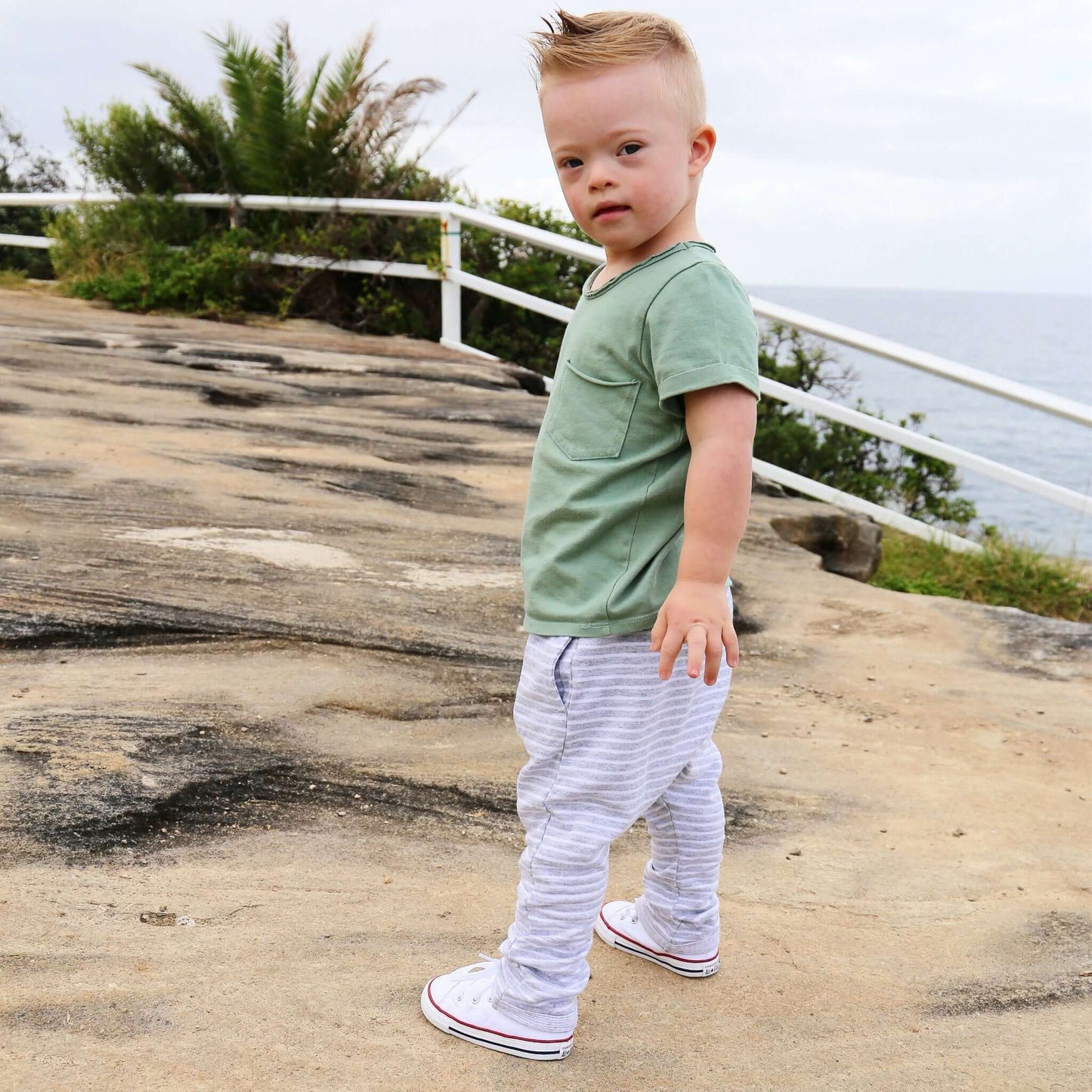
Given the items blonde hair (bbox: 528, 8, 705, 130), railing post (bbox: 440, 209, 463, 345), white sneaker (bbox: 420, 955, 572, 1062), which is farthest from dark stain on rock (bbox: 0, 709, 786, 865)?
railing post (bbox: 440, 209, 463, 345)

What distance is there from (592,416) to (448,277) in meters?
6.55

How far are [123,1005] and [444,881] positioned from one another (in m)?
0.73

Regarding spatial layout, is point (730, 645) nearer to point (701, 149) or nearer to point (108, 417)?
point (701, 149)

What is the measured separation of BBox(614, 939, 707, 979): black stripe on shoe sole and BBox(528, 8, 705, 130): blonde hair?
1566 millimetres

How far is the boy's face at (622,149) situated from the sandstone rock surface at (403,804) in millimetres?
1420

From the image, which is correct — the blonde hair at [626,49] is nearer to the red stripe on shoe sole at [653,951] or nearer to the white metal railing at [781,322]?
the red stripe on shoe sole at [653,951]

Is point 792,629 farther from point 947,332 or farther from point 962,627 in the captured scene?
point 947,332

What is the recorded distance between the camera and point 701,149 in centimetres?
204

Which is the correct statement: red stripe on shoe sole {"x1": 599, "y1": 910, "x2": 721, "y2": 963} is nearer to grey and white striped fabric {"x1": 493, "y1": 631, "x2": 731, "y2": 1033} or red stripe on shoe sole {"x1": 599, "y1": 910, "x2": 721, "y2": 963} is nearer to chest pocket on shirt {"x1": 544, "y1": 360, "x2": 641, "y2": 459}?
grey and white striped fabric {"x1": 493, "y1": 631, "x2": 731, "y2": 1033}

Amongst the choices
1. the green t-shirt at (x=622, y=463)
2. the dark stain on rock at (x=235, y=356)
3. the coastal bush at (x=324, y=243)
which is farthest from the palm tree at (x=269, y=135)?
the green t-shirt at (x=622, y=463)

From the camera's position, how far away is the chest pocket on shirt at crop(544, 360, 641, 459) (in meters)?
2.02

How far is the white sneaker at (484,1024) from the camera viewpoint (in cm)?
204

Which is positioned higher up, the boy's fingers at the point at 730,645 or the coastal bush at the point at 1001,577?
the boy's fingers at the point at 730,645

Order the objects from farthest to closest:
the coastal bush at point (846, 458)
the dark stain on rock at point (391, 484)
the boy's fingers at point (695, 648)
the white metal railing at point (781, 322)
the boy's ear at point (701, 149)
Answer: the coastal bush at point (846, 458) < the white metal railing at point (781, 322) < the dark stain on rock at point (391, 484) < the boy's ear at point (701, 149) < the boy's fingers at point (695, 648)
